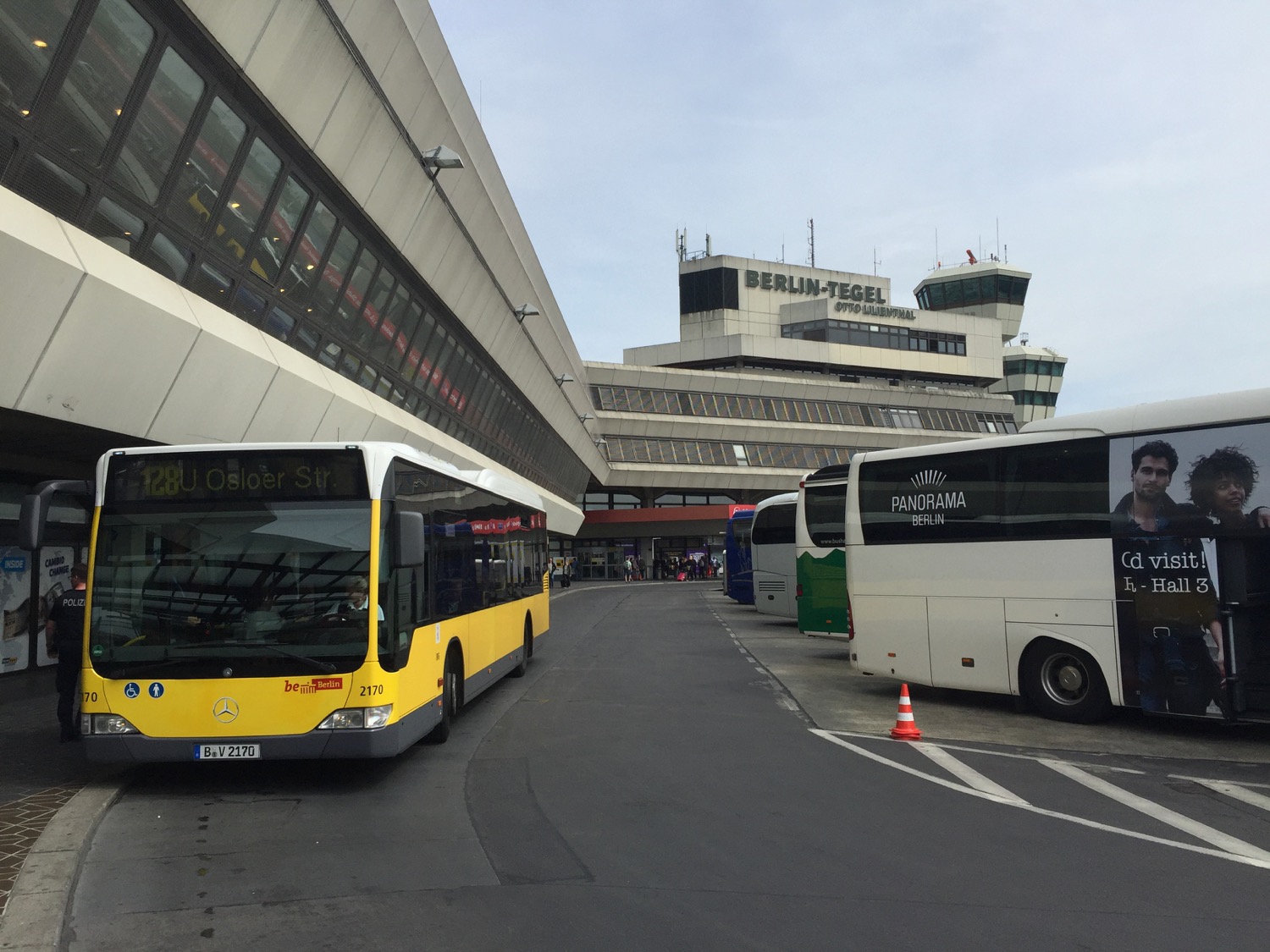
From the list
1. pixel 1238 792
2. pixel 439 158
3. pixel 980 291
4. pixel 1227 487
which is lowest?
pixel 1238 792

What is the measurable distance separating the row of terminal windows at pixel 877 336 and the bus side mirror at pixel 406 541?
74.7 meters

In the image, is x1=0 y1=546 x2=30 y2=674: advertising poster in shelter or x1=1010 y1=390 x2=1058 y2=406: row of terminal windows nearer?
x1=0 y1=546 x2=30 y2=674: advertising poster in shelter

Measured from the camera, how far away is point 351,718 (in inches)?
327

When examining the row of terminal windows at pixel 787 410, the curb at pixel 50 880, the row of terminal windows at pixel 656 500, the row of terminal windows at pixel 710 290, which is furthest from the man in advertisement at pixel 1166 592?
the row of terminal windows at pixel 710 290

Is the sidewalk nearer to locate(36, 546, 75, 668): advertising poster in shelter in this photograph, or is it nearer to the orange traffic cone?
locate(36, 546, 75, 668): advertising poster in shelter

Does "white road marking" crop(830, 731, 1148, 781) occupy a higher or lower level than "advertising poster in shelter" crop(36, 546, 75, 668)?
lower

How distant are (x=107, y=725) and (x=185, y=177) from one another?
6955mm

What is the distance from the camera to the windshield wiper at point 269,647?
27.1ft

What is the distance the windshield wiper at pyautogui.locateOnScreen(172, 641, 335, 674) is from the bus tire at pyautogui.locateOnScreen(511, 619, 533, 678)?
8.17m

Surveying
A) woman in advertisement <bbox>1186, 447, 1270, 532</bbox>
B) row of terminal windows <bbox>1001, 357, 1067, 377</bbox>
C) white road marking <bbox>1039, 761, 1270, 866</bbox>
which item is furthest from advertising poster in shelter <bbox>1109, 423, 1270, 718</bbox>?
row of terminal windows <bbox>1001, 357, 1067, 377</bbox>

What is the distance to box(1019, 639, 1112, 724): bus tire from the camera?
1211cm

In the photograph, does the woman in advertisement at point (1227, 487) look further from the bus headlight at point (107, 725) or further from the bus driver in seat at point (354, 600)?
the bus headlight at point (107, 725)

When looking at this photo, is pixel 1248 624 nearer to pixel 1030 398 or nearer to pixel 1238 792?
pixel 1238 792

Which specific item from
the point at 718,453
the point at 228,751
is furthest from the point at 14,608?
the point at 718,453
